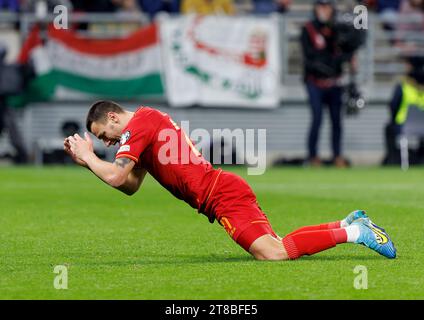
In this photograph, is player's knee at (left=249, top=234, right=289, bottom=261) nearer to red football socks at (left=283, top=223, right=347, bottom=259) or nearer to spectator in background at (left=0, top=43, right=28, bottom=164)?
red football socks at (left=283, top=223, right=347, bottom=259)

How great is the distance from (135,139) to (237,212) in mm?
958

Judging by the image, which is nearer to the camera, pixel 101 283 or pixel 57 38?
pixel 101 283

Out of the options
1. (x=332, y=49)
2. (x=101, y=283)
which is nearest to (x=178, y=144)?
(x=101, y=283)

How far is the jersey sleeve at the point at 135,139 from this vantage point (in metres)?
9.66

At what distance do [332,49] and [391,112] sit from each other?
1.82m

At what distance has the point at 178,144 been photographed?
9.96 m

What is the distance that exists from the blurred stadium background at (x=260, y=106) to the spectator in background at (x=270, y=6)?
0.02 metres

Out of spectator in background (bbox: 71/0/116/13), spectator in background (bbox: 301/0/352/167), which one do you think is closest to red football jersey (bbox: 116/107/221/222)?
spectator in background (bbox: 301/0/352/167)

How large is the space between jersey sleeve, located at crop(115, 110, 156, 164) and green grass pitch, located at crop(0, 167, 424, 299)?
0.85 meters

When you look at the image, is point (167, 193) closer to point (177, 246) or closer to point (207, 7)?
point (177, 246)

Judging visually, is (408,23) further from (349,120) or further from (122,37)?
(122,37)

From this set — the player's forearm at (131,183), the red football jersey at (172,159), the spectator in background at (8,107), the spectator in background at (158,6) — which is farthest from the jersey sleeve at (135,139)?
the spectator in background at (158,6)

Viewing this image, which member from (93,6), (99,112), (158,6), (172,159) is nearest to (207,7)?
(158,6)
